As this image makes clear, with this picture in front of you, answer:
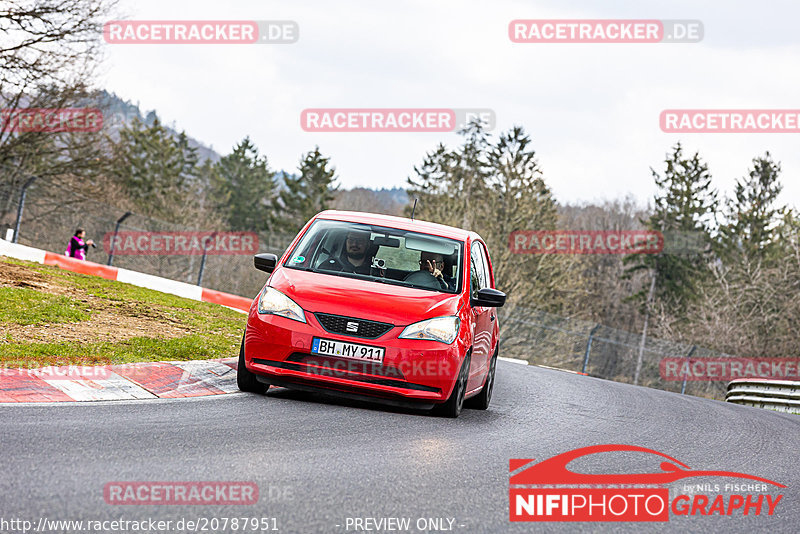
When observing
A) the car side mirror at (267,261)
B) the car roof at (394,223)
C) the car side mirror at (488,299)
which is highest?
the car roof at (394,223)

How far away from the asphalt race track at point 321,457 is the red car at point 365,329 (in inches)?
11.4

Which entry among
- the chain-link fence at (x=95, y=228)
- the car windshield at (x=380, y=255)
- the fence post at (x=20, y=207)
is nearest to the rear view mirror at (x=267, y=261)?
the car windshield at (x=380, y=255)

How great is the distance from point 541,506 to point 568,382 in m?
10.9

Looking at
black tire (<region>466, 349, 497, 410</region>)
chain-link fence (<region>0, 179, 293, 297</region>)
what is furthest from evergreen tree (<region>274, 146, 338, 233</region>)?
black tire (<region>466, 349, 497, 410</region>)

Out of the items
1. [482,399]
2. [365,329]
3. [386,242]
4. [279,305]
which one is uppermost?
[386,242]

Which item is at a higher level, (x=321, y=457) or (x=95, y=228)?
(x=95, y=228)

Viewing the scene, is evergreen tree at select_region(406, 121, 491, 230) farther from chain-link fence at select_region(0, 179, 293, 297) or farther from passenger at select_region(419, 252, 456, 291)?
passenger at select_region(419, 252, 456, 291)

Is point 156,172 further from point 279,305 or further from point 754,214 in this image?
point 279,305

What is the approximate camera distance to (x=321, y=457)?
575cm

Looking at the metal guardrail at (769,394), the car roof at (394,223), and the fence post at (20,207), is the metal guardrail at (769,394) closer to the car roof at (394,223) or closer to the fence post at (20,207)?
the car roof at (394,223)

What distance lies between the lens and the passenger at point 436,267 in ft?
28.5

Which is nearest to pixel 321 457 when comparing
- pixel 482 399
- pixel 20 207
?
pixel 482 399

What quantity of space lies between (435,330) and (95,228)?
21776 millimetres

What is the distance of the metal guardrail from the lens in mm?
18828
